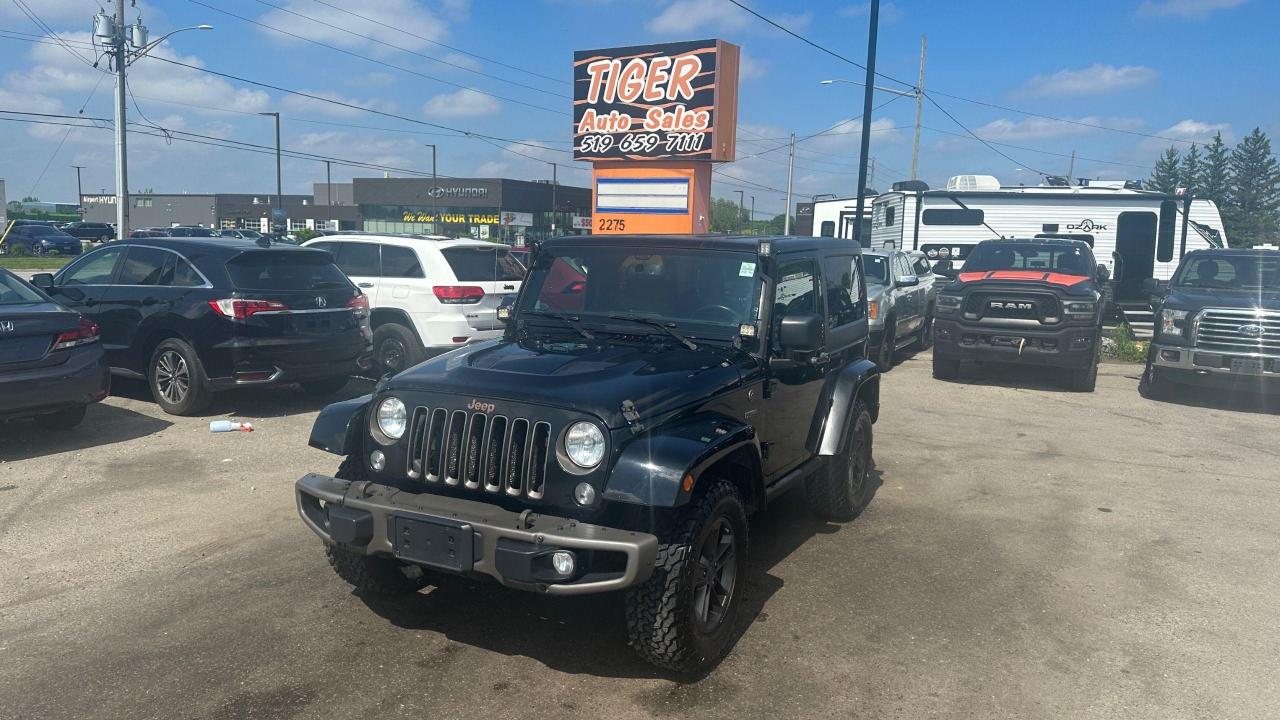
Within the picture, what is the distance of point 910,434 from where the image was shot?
9156 millimetres

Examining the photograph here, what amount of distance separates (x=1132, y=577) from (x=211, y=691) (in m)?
4.81

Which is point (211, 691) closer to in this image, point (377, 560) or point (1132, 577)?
point (377, 560)

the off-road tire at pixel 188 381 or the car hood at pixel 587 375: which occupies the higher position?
the car hood at pixel 587 375

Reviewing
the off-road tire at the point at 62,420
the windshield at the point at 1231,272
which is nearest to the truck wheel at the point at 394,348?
the off-road tire at the point at 62,420

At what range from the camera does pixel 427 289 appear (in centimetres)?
1049

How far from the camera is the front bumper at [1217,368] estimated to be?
10266mm

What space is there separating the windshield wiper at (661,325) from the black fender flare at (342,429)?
1376 mm

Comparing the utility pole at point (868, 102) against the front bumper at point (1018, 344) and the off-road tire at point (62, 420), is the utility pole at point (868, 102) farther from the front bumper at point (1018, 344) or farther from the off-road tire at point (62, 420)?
the off-road tire at point (62, 420)

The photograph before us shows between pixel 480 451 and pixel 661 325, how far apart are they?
53.7 inches

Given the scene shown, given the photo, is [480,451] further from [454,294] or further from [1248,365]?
[1248,365]

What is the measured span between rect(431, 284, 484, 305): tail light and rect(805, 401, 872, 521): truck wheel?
5.42 metres

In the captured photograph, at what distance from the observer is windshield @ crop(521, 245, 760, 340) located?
4.89m

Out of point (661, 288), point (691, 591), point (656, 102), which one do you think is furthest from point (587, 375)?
point (656, 102)

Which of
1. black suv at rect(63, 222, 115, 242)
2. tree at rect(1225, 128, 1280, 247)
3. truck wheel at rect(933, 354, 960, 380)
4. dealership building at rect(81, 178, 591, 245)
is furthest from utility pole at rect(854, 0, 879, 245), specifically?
tree at rect(1225, 128, 1280, 247)
